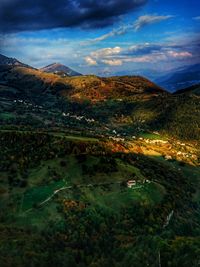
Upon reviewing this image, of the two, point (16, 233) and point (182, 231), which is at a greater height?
point (16, 233)

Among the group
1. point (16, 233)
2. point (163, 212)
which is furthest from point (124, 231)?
point (16, 233)

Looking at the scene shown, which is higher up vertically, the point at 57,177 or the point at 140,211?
the point at 57,177

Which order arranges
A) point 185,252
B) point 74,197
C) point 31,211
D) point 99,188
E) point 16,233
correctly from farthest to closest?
point 99,188
point 74,197
point 31,211
point 16,233
point 185,252

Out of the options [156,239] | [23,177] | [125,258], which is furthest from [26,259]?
[23,177]

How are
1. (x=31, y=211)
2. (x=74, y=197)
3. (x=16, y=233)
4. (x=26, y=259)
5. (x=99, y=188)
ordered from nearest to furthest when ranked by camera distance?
(x=26, y=259) < (x=16, y=233) < (x=31, y=211) < (x=74, y=197) < (x=99, y=188)

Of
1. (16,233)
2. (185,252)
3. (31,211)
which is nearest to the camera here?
(185,252)

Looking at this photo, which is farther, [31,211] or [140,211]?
[140,211]

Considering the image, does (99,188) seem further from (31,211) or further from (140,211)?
(31,211)

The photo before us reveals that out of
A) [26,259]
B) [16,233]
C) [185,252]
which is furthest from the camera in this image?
[16,233]

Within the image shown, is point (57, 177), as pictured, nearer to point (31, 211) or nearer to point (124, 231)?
point (31, 211)
